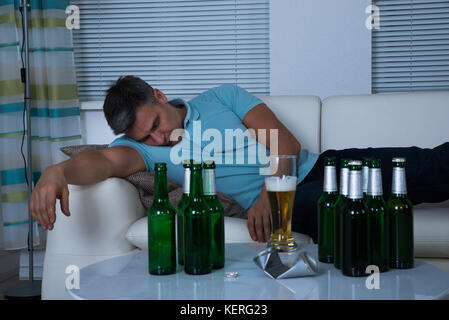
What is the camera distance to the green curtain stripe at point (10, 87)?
266 cm

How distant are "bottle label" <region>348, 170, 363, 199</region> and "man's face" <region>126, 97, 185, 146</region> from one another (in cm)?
105

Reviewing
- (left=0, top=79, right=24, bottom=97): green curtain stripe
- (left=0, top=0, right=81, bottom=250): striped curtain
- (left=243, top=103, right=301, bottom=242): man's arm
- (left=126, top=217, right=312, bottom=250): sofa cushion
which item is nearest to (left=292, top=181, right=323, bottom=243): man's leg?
(left=126, top=217, right=312, bottom=250): sofa cushion

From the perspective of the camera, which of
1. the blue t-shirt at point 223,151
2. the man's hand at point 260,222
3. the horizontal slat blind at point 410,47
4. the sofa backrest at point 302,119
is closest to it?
the man's hand at point 260,222

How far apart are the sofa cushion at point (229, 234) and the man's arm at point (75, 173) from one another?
0.21 m

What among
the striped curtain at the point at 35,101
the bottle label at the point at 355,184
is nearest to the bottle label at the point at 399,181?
the bottle label at the point at 355,184

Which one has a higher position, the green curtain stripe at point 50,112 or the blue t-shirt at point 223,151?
the green curtain stripe at point 50,112

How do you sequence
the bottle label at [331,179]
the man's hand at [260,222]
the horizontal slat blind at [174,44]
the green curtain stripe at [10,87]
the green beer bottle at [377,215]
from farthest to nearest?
the horizontal slat blind at [174,44]
the green curtain stripe at [10,87]
the man's hand at [260,222]
the bottle label at [331,179]
the green beer bottle at [377,215]

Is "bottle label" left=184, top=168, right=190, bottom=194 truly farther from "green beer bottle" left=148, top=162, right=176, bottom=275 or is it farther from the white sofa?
the white sofa

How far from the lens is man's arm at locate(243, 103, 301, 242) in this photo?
1542 millimetres

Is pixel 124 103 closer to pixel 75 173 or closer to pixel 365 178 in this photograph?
pixel 75 173

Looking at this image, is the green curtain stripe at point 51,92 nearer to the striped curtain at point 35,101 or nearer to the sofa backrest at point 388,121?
the striped curtain at point 35,101

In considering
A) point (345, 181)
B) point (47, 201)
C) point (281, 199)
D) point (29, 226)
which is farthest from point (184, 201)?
point (29, 226)

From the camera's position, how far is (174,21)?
310cm
